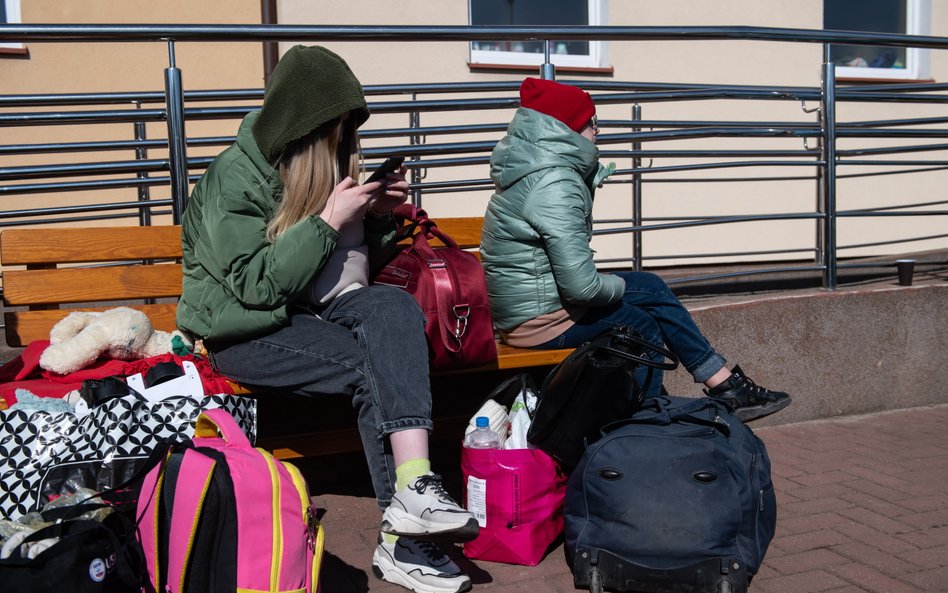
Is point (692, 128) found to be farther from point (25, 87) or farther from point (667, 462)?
point (25, 87)

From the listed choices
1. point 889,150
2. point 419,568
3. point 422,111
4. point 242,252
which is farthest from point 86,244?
point 889,150

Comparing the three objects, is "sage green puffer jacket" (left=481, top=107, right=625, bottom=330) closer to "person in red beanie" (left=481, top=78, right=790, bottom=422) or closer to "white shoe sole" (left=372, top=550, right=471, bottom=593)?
"person in red beanie" (left=481, top=78, right=790, bottom=422)

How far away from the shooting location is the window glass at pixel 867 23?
28.7 feet

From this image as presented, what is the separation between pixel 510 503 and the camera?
10.1 ft

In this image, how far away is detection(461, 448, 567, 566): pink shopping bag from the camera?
10.2 ft

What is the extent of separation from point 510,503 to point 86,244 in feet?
6.35

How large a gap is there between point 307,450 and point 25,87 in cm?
432

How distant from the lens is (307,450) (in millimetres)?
→ 3551

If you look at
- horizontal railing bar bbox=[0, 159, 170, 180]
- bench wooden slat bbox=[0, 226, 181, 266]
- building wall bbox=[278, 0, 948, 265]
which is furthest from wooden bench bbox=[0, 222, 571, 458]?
building wall bbox=[278, 0, 948, 265]

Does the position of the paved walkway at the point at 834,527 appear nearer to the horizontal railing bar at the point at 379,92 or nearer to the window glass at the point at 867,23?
the horizontal railing bar at the point at 379,92

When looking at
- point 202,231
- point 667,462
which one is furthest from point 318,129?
point 667,462

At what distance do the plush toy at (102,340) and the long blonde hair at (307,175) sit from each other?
64 cm

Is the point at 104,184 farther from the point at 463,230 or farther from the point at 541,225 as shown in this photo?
the point at 541,225

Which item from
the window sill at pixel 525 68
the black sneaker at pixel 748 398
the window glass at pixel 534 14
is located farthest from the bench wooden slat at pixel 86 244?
the window glass at pixel 534 14
